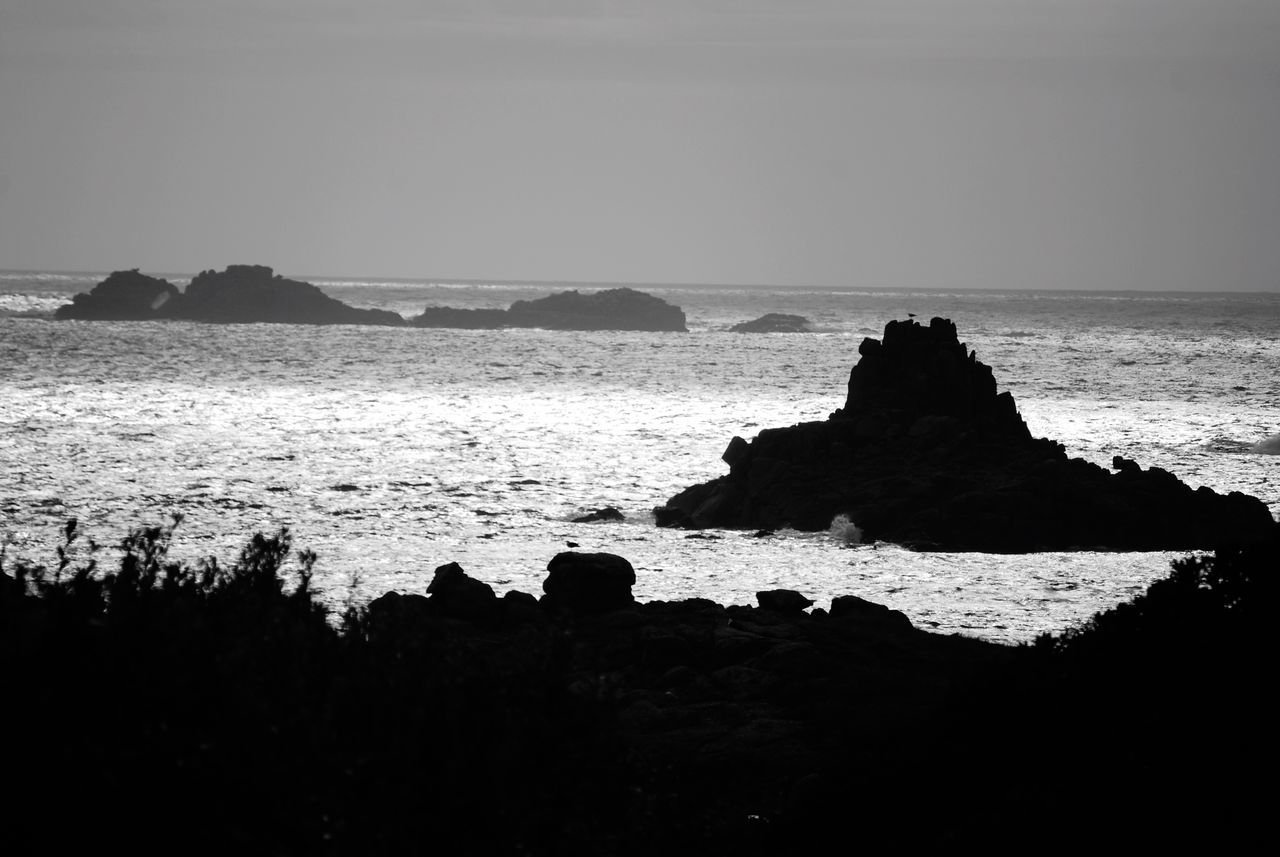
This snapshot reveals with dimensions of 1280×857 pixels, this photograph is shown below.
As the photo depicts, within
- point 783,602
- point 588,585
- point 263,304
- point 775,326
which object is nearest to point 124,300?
point 263,304

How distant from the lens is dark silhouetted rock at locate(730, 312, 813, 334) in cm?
14400

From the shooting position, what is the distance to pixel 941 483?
87.2ft

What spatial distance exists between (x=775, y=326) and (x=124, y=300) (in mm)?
73489

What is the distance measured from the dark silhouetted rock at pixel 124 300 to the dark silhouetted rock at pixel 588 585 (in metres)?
133

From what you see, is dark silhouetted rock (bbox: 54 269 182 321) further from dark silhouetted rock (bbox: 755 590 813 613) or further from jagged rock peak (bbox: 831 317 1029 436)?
dark silhouetted rock (bbox: 755 590 813 613)

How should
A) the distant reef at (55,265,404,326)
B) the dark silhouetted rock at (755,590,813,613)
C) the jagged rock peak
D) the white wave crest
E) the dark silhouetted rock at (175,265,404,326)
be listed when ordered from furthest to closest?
the dark silhouetted rock at (175,265,404,326) → the distant reef at (55,265,404,326) → the jagged rock peak → the white wave crest → the dark silhouetted rock at (755,590,813,613)

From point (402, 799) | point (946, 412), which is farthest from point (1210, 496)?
point (402, 799)

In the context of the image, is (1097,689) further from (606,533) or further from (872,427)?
(872,427)

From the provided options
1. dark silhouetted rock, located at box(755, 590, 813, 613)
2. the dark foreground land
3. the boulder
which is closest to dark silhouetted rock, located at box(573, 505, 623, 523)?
dark silhouetted rock, located at box(755, 590, 813, 613)

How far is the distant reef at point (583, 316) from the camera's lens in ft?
497

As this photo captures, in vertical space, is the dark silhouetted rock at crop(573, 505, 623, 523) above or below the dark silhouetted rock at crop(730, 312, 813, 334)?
below

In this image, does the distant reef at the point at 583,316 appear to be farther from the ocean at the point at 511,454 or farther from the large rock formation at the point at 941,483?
the large rock formation at the point at 941,483

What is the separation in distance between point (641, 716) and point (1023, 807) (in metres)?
5.42

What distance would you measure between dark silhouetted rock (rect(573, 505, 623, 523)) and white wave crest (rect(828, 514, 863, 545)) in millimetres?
4717
